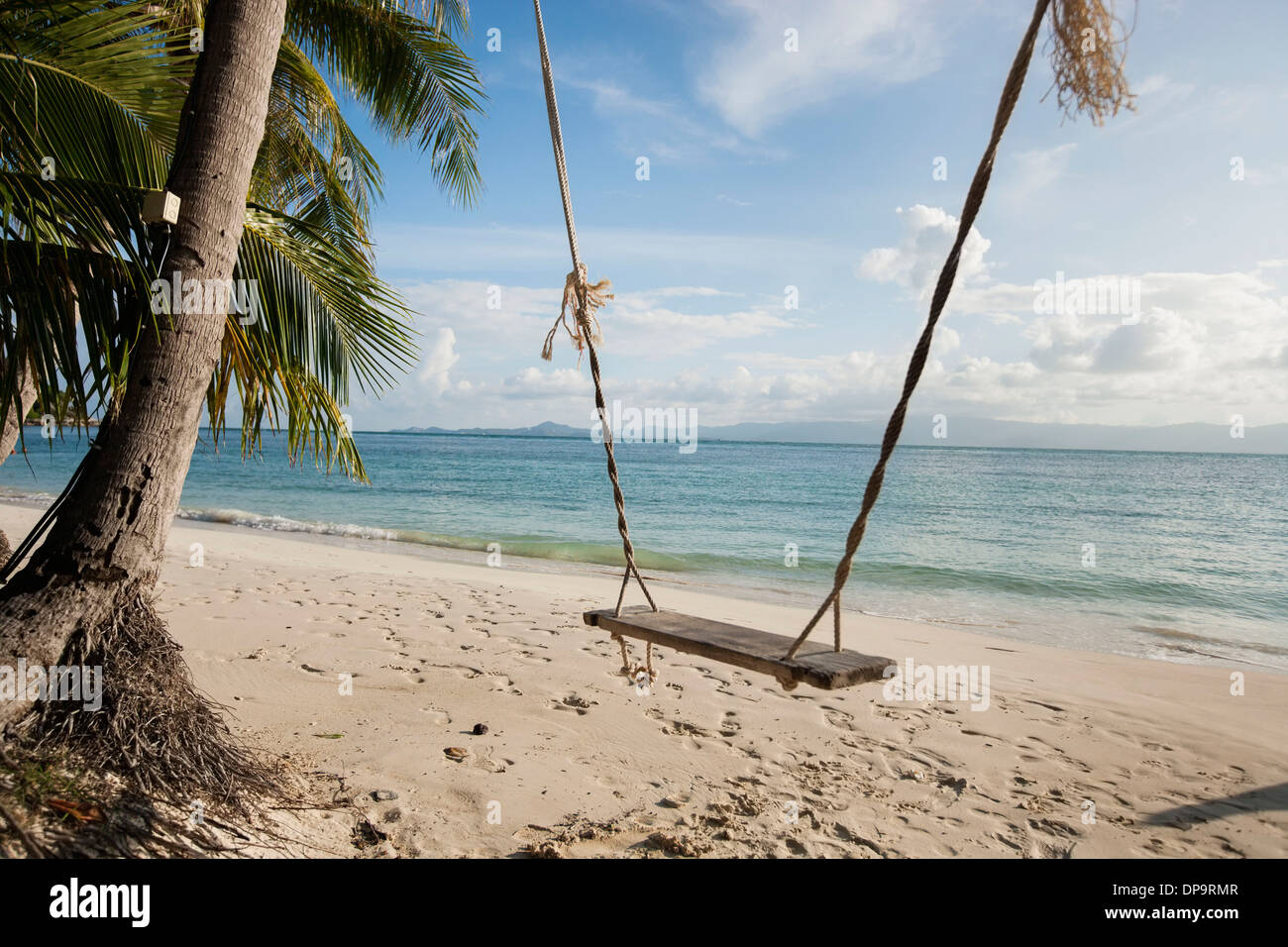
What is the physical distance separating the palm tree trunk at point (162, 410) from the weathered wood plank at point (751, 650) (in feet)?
5.66

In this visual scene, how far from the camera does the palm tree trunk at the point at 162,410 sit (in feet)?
7.32

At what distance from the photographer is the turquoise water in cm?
1016

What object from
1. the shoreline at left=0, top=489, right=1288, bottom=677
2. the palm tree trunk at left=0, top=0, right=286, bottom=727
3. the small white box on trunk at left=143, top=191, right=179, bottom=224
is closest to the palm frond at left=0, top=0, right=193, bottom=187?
the small white box on trunk at left=143, top=191, right=179, bottom=224

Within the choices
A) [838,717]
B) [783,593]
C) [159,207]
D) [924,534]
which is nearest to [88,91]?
[159,207]

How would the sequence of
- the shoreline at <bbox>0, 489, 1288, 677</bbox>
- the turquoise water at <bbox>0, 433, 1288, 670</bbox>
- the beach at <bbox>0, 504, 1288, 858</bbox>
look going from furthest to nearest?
the turquoise water at <bbox>0, 433, 1288, 670</bbox>, the shoreline at <bbox>0, 489, 1288, 677</bbox>, the beach at <bbox>0, 504, 1288, 858</bbox>

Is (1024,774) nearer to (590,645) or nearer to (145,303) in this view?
(590,645)

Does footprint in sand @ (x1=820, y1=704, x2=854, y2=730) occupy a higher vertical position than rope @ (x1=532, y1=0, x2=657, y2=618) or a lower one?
lower

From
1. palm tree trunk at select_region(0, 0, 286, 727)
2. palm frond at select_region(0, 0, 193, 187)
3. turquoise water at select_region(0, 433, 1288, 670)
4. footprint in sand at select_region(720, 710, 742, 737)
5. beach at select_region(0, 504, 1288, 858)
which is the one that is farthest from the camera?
turquoise water at select_region(0, 433, 1288, 670)

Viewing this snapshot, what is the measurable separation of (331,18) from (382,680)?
4.50 metres

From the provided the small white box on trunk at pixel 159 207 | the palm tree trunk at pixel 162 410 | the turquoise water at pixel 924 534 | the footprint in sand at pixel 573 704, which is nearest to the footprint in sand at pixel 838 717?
the footprint in sand at pixel 573 704

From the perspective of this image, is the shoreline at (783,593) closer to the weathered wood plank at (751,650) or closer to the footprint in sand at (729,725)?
the footprint in sand at (729,725)

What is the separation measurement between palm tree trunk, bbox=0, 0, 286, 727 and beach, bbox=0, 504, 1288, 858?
130 cm

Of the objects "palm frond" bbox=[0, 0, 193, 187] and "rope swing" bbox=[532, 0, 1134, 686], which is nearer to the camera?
"rope swing" bbox=[532, 0, 1134, 686]

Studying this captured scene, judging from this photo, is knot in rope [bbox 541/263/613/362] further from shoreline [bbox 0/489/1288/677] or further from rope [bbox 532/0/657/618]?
shoreline [bbox 0/489/1288/677]
